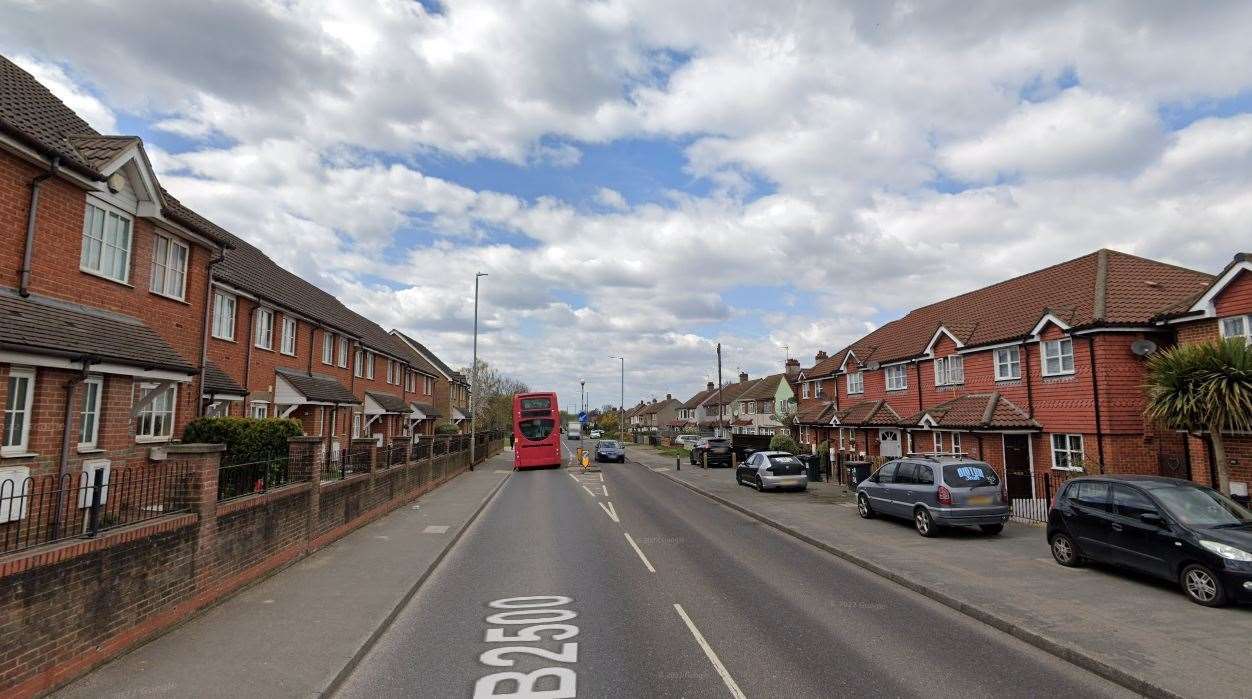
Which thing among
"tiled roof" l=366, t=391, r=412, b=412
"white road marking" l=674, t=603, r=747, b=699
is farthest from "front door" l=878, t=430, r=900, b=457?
"tiled roof" l=366, t=391, r=412, b=412

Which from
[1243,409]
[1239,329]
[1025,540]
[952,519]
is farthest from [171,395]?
[1239,329]

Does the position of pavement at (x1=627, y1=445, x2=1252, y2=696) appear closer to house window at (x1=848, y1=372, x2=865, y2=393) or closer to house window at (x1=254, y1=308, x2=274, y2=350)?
house window at (x1=848, y1=372, x2=865, y2=393)

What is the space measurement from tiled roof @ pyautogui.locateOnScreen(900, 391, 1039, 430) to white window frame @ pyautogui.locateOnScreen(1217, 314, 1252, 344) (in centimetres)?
506

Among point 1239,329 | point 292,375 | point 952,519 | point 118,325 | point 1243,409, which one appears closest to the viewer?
point 118,325

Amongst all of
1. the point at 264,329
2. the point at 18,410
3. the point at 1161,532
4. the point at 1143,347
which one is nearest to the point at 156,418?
the point at 18,410

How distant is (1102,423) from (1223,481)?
3831 millimetres

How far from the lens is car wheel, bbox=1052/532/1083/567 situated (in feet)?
32.5

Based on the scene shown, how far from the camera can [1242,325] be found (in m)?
13.6

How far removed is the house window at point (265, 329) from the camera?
1889 cm

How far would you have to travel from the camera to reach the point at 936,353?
23516mm

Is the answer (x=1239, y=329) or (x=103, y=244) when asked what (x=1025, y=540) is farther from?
(x=103, y=244)

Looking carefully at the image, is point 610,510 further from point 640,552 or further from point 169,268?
point 169,268

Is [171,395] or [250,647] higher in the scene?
[171,395]

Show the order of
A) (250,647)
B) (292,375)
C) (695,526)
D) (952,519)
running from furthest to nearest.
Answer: (292,375)
(695,526)
(952,519)
(250,647)
